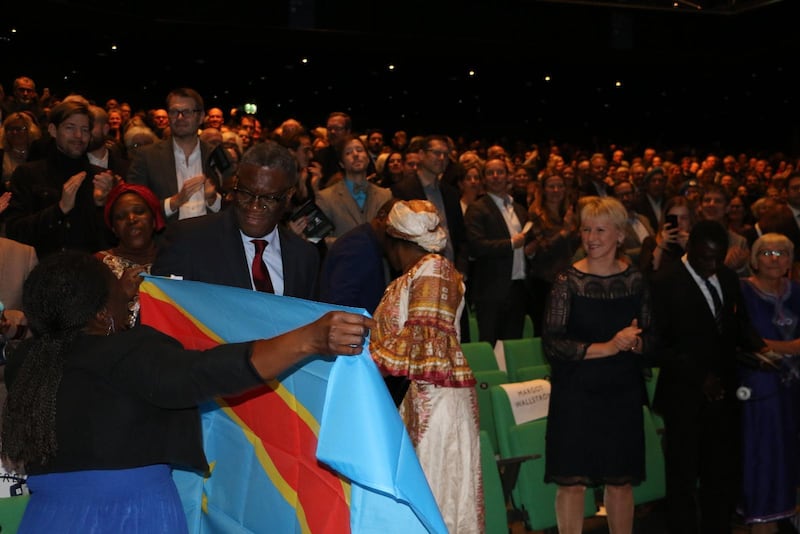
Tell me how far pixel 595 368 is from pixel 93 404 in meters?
2.80

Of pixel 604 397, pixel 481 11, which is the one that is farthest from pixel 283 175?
pixel 481 11

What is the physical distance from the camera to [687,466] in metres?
5.10

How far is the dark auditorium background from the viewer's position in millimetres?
12117

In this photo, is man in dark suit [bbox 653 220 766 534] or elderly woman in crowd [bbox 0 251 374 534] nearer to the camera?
elderly woman in crowd [bbox 0 251 374 534]

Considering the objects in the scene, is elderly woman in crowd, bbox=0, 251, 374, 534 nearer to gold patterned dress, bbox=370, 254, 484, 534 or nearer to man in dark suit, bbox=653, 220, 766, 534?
gold patterned dress, bbox=370, 254, 484, 534

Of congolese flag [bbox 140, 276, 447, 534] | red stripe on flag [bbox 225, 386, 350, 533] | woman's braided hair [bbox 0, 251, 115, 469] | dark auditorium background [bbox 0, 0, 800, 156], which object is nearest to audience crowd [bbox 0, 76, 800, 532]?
congolese flag [bbox 140, 276, 447, 534]

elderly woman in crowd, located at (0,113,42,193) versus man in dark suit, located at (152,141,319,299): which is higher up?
elderly woman in crowd, located at (0,113,42,193)

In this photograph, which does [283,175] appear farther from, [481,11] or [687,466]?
[481,11]

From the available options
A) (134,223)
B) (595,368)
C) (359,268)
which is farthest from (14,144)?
(595,368)

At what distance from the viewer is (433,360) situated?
390 cm

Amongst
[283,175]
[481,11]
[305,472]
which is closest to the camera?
[305,472]

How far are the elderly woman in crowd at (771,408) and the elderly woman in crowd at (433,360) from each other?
205cm

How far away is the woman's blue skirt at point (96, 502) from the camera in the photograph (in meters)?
2.36

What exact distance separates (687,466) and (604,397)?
2.71 feet
